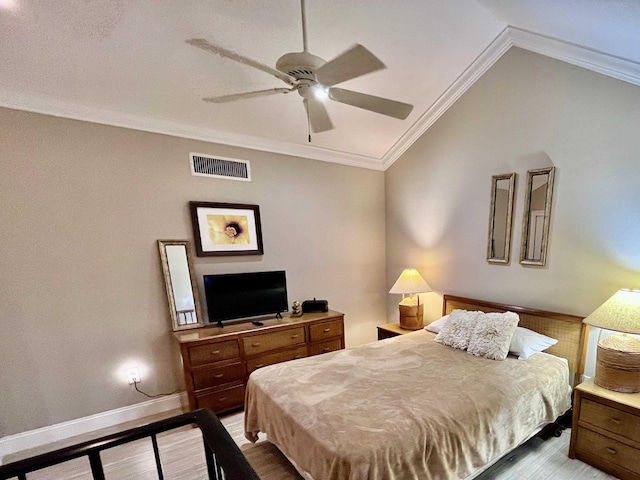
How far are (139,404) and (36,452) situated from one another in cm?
71

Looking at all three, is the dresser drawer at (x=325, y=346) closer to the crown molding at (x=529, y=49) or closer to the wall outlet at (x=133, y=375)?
the wall outlet at (x=133, y=375)

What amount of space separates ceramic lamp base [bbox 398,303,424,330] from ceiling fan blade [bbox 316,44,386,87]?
2.65 meters

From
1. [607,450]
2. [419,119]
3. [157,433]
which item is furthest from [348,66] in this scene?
[607,450]

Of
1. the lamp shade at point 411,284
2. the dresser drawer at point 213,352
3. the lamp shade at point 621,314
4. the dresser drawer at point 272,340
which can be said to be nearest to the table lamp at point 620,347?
the lamp shade at point 621,314

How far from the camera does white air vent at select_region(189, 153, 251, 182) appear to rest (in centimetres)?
288

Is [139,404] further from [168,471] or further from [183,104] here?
[183,104]

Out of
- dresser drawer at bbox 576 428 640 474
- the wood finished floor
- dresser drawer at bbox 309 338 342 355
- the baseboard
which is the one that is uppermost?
dresser drawer at bbox 309 338 342 355

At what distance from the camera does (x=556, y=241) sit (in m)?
2.51

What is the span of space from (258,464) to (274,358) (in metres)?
0.92

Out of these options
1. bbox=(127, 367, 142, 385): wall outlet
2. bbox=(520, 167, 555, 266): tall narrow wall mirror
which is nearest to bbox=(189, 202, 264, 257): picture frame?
bbox=(127, 367, 142, 385): wall outlet

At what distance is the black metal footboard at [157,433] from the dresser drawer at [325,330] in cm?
213

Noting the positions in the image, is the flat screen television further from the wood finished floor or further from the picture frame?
the wood finished floor

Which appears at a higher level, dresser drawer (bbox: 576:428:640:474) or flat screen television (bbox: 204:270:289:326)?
flat screen television (bbox: 204:270:289:326)

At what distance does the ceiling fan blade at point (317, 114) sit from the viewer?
74.7 inches
